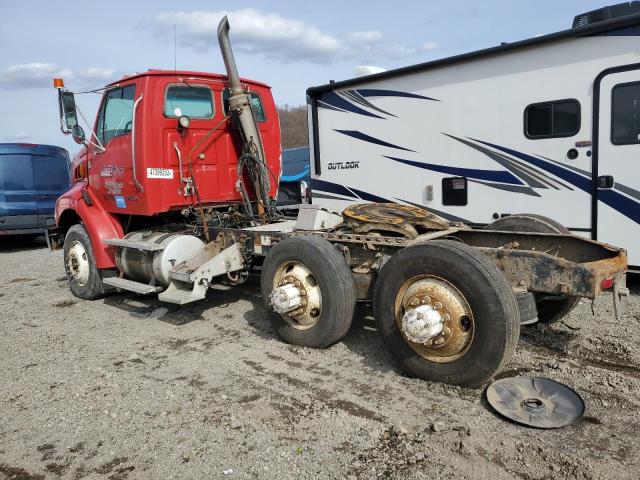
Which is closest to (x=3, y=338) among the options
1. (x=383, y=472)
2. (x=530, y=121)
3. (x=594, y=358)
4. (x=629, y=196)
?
(x=383, y=472)

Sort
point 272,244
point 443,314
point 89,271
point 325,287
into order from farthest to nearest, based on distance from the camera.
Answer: point 89,271 → point 272,244 → point 325,287 → point 443,314

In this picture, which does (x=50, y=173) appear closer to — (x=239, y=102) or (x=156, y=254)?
(x=156, y=254)

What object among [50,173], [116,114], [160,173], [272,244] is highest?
[116,114]

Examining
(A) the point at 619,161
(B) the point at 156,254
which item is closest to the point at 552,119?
(A) the point at 619,161

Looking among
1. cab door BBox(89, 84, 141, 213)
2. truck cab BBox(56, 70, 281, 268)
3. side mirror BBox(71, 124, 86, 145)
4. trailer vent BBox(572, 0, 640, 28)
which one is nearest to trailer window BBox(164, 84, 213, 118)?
truck cab BBox(56, 70, 281, 268)

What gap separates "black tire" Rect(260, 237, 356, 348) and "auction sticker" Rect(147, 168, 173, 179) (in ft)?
6.91

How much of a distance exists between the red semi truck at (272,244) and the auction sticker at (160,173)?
0.05 ft

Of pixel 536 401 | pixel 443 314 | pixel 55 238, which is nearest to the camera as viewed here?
pixel 536 401

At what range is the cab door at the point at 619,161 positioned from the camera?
18.6 ft

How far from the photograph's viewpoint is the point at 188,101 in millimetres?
6254

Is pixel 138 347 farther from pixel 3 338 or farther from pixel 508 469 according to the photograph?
pixel 508 469

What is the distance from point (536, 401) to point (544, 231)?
6.05 feet

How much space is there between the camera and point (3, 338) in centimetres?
571

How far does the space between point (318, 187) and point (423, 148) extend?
2.11 meters
